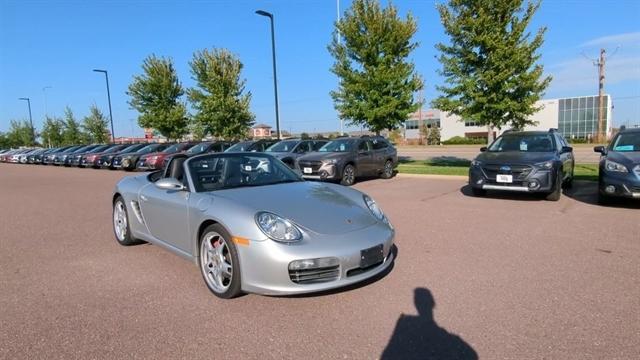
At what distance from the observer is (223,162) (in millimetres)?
5254

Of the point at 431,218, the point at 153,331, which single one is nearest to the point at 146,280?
the point at 153,331

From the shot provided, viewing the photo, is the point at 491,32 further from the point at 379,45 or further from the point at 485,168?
the point at 485,168

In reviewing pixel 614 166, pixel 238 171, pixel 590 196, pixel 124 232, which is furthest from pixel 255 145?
pixel 238 171

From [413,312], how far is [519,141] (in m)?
8.05

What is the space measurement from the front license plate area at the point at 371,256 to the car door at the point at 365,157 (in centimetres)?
999

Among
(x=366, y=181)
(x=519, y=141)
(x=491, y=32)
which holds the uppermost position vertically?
(x=491, y=32)

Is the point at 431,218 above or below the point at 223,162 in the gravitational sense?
below

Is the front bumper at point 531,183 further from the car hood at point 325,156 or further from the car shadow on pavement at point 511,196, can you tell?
the car hood at point 325,156

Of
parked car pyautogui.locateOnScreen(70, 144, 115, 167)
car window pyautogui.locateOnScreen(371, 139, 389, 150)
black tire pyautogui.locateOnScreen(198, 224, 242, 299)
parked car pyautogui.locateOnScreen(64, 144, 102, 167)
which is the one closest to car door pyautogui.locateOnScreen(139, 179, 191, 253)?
black tire pyautogui.locateOnScreen(198, 224, 242, 299)

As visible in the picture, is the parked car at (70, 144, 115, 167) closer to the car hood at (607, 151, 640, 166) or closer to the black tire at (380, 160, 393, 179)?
the black tire at (380, 160, 393, 179)

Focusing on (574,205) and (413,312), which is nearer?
→ (413,312)

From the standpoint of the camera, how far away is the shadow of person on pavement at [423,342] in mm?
2979

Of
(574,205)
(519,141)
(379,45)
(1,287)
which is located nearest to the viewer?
(1,287)

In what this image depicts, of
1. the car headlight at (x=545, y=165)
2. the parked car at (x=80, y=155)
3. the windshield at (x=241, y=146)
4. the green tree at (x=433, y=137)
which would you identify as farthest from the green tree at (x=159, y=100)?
the green tree at (x=433, y=137)
